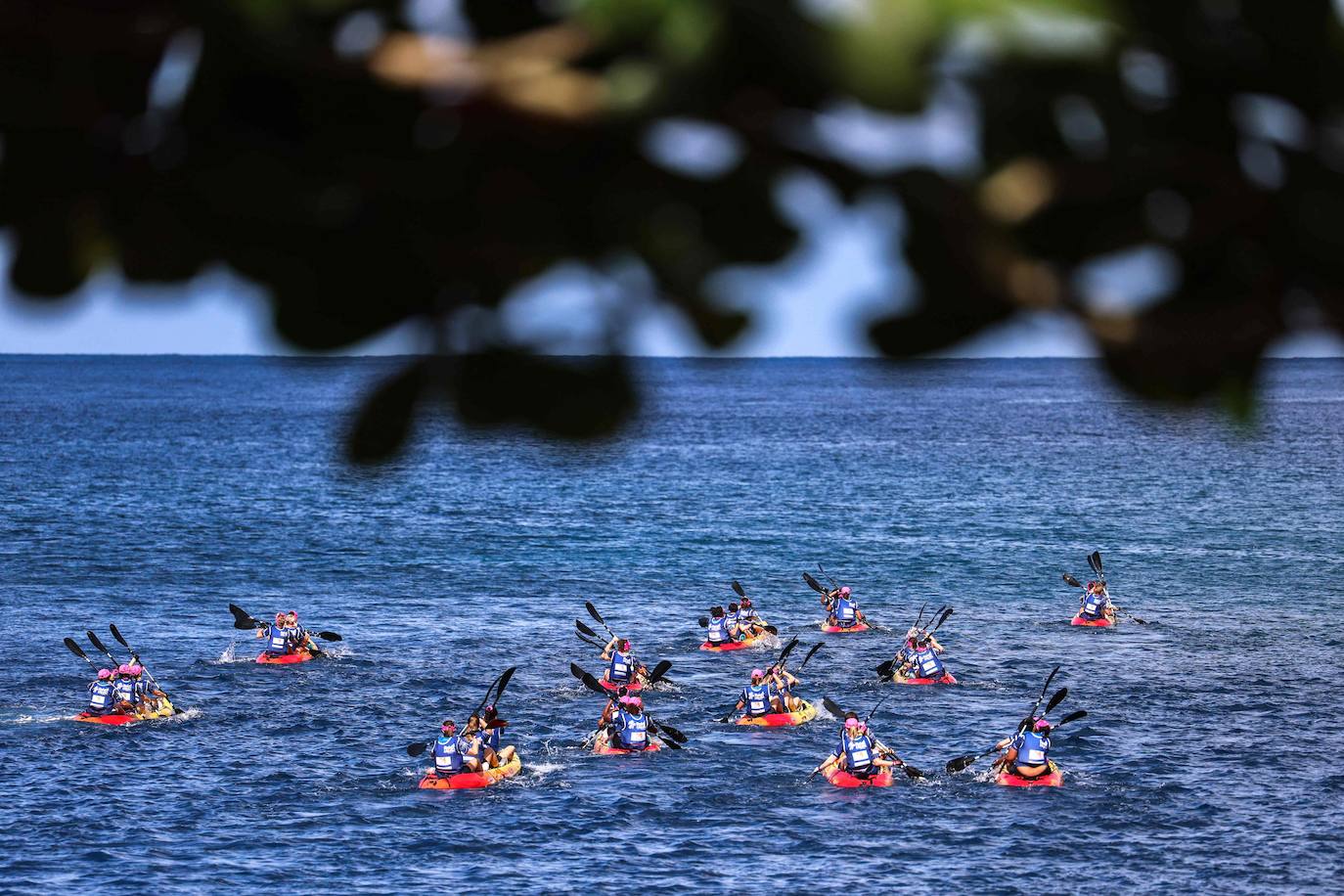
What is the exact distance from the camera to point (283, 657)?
213 feet

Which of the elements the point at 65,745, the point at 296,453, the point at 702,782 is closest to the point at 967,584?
the point at 702,782

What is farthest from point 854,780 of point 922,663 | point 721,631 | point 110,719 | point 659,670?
point 110,719

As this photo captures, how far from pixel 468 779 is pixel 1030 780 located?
16.3 meters

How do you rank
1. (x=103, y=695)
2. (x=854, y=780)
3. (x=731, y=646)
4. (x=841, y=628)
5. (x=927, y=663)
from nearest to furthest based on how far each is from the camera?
(x=854, y=780), (x=103, y=695), (x=927, y=663), (x=731, y=646), (x=841, y=628)

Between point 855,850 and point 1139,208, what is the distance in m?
40.9

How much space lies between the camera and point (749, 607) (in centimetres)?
6931

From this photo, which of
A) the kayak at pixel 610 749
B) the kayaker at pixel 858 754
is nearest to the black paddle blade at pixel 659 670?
the kayak at pixel 610 749

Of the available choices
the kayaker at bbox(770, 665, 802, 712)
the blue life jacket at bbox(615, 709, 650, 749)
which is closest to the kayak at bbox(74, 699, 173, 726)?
the blue life jacket at bbox(615, 709, 650, 749)

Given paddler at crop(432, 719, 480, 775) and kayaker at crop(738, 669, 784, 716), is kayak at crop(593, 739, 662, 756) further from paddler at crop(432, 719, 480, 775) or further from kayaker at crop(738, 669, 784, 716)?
paddler at crop(432, 719, 480, 775)

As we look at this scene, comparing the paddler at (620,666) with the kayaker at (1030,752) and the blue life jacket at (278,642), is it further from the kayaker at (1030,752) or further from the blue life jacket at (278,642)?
the blue life jacket at (278,642)

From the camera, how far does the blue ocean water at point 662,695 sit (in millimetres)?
39625

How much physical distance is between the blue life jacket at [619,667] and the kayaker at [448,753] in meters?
9.69

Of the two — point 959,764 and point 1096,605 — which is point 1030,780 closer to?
point 959,764

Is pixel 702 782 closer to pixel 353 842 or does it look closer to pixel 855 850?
pixel 855 850
